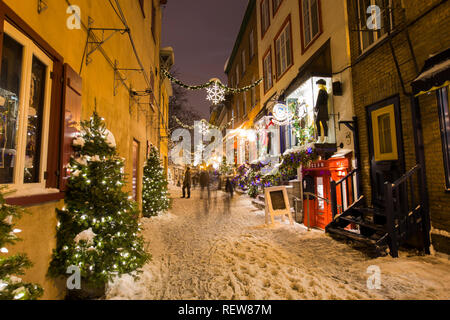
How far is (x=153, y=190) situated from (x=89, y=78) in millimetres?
5367

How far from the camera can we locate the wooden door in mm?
5070

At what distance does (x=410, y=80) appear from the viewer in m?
4.70

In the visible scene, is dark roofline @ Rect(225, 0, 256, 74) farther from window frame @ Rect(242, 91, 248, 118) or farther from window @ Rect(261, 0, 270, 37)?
window frame @ Rect(242, 91, 248, 118)

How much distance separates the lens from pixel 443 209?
416cm

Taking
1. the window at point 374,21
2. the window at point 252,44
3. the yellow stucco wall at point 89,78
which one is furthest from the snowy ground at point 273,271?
the window at point 252,44

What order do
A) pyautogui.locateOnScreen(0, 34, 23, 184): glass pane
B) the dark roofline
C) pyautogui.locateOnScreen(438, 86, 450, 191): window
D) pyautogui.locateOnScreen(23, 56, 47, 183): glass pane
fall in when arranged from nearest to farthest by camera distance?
pyautogui.locateOnScreen(0, 34, 23, 184): glass pane < pyautogui.locateOnScreen(23, 56, 47, 183): glass pane < pyautogui.locateOnScreen(438, 86, 450, 191): window < the dark roofline

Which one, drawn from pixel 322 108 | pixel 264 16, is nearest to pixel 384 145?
pixel 322 108

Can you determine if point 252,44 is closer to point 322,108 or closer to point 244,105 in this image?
point 244,105

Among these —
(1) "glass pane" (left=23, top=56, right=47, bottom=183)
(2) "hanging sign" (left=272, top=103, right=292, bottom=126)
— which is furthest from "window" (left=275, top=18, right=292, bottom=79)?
(1) "glass pane" (left=23, top=56, right=47, bottom=183)

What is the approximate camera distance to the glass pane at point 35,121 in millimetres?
2830

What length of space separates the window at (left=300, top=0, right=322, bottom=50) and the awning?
15.8 feet

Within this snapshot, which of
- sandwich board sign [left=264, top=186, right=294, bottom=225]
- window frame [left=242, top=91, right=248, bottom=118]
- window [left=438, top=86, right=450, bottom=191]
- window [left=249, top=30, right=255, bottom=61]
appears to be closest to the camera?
window [left=438, top=86, right=450, bottom=191]

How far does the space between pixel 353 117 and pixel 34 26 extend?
672 centimetres
